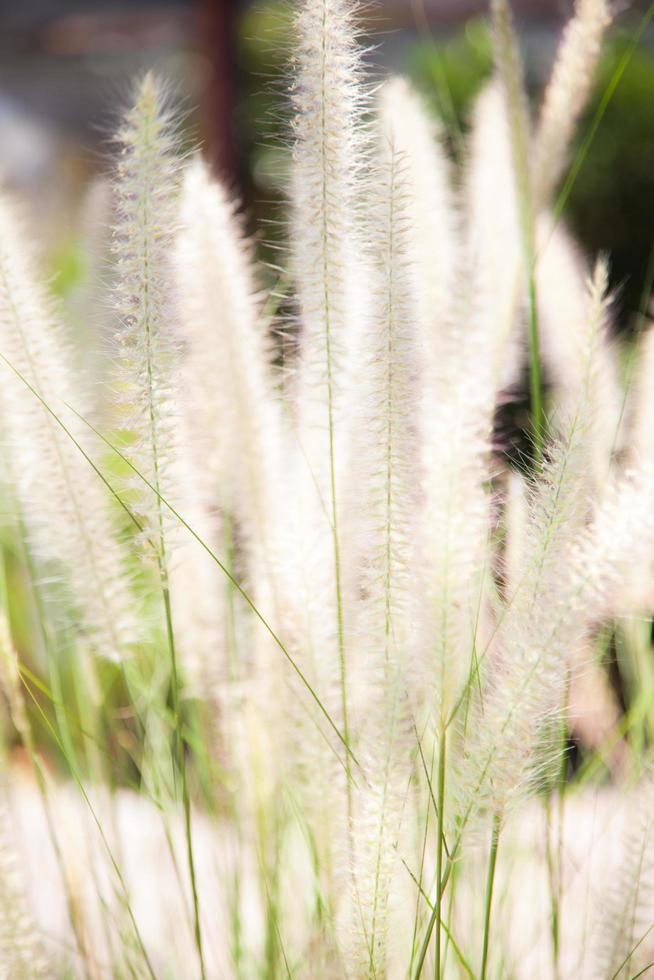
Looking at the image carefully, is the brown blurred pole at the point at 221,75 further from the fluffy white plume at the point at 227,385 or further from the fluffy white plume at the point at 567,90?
the fluffy white plume at the point at 227,385

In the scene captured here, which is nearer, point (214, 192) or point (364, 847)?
point (364, 847)

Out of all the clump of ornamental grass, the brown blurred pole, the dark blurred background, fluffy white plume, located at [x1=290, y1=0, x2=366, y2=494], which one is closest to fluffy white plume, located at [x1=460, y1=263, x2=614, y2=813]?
the clump of ornamental grass

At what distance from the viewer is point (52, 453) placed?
0.66 metres

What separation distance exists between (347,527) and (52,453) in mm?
202

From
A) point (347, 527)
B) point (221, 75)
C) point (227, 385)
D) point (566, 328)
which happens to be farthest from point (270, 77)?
point (347, 527)

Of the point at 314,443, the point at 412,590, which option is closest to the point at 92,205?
the point at 314,443

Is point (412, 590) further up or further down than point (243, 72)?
further down

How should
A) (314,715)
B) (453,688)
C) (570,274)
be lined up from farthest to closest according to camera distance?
(570,274), (314,715), (453,688)

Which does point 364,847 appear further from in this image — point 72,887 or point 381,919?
point 72,887

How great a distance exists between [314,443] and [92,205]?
38cm

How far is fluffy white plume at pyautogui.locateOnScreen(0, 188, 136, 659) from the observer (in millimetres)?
623

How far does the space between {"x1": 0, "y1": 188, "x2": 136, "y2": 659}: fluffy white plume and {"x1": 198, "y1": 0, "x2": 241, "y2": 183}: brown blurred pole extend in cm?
275

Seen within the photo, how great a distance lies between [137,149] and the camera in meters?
0.55

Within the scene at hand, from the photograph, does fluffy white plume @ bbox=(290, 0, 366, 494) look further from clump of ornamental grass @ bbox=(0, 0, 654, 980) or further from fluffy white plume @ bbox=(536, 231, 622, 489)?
fluffy white plume @ bbox=(536, 231, 622, 489)
